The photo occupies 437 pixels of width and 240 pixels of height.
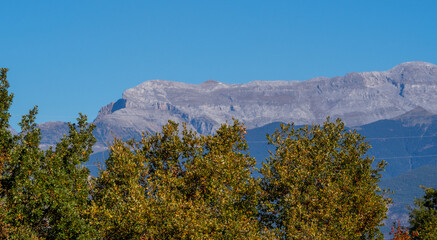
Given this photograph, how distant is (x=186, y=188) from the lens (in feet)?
165

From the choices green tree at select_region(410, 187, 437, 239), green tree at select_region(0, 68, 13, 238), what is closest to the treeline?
green tree at select_region(0, 68, 13, 238)

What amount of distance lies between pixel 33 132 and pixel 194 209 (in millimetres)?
14308

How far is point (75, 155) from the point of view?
48.3 metres

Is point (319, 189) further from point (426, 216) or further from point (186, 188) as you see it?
point (426, 216)

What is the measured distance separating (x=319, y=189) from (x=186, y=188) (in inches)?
499

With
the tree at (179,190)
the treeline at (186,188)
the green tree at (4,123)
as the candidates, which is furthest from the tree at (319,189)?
the green tree at (4,123)

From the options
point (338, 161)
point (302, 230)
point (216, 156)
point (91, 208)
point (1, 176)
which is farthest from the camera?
point (338, 161)

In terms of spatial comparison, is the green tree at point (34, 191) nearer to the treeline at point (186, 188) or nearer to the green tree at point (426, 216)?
the treeline at point (186, 188)

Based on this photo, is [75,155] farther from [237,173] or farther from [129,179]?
[237,173]

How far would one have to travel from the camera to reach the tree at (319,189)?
49.4 meters

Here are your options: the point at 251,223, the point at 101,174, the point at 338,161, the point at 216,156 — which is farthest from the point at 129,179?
the point at 338,161

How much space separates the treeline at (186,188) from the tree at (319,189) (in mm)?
116

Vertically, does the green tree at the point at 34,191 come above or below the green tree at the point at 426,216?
below

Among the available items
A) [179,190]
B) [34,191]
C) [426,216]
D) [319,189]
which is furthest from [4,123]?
[426,216]
